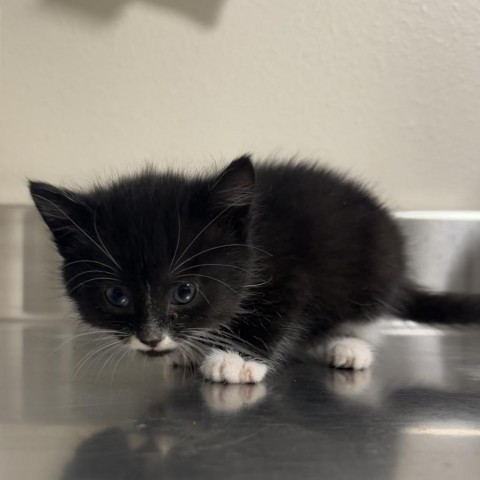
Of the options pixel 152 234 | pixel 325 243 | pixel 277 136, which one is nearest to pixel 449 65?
pixel 277 136

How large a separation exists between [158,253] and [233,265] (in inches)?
6.3

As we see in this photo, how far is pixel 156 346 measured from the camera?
1080 mm

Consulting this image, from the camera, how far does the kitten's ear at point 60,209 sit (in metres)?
1.09

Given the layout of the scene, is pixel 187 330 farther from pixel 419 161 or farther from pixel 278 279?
pixel 419 161

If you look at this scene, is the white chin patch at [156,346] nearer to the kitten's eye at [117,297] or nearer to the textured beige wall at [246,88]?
the kitten's eye at [117,297]

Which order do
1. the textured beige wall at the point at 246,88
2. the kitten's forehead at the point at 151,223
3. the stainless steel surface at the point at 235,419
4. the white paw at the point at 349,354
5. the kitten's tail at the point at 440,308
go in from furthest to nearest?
the textured beige wall at the point at 246,88 → the kitten's tail at the point at 440,308 → the white paw at the point at 349,354 → the kitten's forehead at the point at 151,223 → the stainless steel surface at the point at 235,419

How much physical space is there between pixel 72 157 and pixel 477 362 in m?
1.16

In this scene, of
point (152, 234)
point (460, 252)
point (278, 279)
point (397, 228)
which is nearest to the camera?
point (152, 234)

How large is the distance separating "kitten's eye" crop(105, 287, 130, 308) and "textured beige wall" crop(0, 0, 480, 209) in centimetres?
66

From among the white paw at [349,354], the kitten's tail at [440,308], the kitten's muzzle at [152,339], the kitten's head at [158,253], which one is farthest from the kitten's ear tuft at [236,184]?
the kitten's tail at [440,308]

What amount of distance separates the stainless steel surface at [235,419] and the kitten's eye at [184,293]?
0.52 feet

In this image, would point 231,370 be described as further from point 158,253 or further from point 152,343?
point 158,253

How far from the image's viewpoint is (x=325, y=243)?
50.5 inches

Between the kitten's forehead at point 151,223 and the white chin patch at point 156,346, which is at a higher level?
the kitten's forehead at point 151,223
